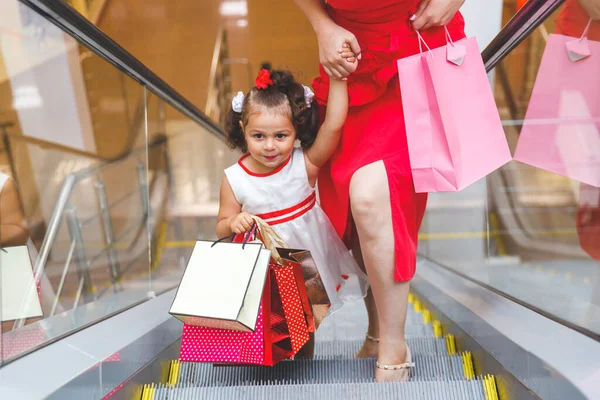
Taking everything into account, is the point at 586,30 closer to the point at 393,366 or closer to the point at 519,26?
the point at 519,26

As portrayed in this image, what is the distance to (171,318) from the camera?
7.47 feet

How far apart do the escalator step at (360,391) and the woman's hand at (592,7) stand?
103 centimetres

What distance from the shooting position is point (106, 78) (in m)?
4.36

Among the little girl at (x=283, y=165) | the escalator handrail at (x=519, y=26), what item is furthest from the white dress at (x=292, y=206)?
the escalator handrail at (x=519, y=26)

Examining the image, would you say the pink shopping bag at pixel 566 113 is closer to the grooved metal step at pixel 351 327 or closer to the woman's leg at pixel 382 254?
the woman's leg at pixel 382 254

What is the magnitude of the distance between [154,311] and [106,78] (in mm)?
2563

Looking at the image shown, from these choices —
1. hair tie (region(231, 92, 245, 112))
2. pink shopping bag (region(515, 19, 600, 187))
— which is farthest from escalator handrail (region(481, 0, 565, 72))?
hair tie (region(231, 92, 245, 112))

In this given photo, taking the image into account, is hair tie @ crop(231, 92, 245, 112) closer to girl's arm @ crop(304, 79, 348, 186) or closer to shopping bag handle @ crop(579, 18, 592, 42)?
girl's arm @ crop(304, 79, 348, 186)

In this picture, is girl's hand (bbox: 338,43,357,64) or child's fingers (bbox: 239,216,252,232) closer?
girl's hand (bbox: 338,43,357,64)

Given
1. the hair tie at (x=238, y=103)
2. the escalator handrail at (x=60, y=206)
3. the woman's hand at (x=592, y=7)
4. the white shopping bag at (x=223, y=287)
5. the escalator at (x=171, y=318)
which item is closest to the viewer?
the escalator at (x=171, y=318)

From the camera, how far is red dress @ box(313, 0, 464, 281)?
72.7 inches

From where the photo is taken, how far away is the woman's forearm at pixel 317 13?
1886 mm

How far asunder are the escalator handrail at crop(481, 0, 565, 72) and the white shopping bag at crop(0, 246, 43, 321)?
163 cm

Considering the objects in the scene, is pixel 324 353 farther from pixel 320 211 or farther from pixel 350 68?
pixel 350 68
